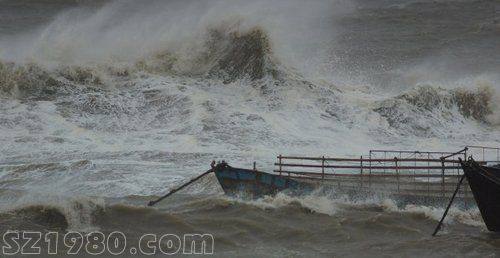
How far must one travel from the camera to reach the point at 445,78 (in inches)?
1026

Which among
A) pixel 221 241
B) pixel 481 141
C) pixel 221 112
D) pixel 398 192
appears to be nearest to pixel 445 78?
pixel 481 141

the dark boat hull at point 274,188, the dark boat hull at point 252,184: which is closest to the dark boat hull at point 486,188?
the dark boat hull at point 274,188

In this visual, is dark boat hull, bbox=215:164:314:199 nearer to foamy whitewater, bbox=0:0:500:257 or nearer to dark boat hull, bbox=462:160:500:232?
foamy whitewater, bbox=0:0:500:257

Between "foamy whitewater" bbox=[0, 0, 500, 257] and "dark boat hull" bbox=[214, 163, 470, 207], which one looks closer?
"foamy whitewater" bbox=[0, 0, 500, 257]

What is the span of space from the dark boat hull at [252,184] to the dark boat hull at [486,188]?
318 cm

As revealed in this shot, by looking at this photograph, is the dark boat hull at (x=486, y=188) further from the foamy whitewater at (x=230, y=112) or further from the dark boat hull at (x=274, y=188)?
the dark boat hull at (x=274, y=188)

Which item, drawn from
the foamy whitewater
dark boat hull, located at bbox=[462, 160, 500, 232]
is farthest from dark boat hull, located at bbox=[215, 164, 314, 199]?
dark boat hull, located at bbox=[462, 160, 500, 232]

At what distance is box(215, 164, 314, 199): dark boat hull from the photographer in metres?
12.5

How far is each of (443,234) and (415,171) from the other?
467 cm

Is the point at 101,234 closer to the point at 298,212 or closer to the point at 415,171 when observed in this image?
the point at 298,212

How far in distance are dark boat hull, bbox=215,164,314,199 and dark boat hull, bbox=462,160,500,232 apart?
318 centimetres

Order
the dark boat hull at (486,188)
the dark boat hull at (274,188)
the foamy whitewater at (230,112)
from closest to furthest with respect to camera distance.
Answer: the dark boat hull at (486,188)
the foamy whitewater at (230,112)
the dark boat hull at (274,188)

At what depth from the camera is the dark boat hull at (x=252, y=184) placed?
492 inches

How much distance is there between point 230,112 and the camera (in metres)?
19.4
